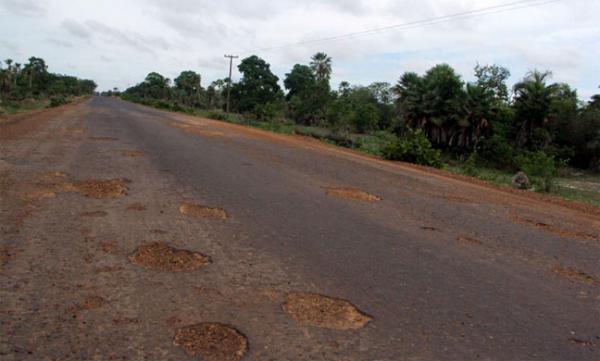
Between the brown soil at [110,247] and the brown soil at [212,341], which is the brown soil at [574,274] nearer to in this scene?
the brown soil at [212,341]

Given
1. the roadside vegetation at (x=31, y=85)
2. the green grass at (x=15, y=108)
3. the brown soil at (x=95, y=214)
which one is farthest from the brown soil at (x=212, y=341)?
the roadside vegetation at (x=31, y=85)

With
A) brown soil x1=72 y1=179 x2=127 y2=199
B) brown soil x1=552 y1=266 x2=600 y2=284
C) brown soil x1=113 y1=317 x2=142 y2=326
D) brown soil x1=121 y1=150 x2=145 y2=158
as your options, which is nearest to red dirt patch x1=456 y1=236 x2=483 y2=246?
brown soil x1=552 y1=266 x2=600 y2=284

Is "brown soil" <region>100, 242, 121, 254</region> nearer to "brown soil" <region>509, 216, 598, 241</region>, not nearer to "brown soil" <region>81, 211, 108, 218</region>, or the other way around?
"brown soil" <region>81, 211, 108, 218</region>

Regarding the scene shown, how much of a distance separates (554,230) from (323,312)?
5162 millimetres

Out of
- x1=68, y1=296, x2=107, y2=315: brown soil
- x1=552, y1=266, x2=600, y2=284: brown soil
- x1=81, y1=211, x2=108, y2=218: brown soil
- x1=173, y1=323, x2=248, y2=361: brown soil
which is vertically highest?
x1=552, y1=266, x2=600, y2=284: brown soil

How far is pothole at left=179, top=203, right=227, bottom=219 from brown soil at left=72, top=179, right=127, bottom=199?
3.50 feet

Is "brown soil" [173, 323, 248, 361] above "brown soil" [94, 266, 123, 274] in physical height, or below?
above

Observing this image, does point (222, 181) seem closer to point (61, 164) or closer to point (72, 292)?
point (61, 164)

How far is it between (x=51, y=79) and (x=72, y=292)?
120m

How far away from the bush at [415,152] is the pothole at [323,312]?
47.1 ft

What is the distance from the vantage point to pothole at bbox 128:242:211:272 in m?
4.32

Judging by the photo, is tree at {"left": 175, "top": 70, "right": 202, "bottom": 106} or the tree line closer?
the tree line

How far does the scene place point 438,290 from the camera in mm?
4277

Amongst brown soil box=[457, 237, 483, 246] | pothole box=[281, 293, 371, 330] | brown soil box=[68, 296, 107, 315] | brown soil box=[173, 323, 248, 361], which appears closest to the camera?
brown soil box=[173, 323, 248, 361]
